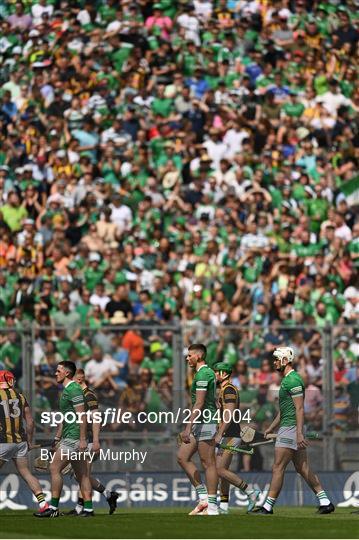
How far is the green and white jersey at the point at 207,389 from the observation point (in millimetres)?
20047

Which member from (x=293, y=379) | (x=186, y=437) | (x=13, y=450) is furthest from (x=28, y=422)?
(x=293, y=379)

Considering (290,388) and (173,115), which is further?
(173,115)

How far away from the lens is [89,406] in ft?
70.5

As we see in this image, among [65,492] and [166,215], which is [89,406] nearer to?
[65,492]

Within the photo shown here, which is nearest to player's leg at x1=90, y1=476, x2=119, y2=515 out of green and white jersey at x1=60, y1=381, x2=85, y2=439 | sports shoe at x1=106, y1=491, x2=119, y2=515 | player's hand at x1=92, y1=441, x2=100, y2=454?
sports shoe at x1=106, y1=491, x2=119, y2=515

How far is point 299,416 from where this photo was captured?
64.8 ft

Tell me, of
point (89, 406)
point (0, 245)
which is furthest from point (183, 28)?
point (89, 406)

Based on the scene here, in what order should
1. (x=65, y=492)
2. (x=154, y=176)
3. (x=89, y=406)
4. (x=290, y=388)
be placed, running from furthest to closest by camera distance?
(x=154, y=176), (x=65, y=492), (x=89, y=406), (x=290, y=388)

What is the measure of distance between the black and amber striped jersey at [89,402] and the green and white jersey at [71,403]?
1.46 feet

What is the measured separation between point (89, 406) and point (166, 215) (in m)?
8.01

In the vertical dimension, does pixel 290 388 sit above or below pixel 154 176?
above

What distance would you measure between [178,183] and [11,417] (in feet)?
32.5

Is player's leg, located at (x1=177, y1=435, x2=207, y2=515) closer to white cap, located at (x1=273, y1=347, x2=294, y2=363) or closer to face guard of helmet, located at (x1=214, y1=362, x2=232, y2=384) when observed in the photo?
face guard of helmet, located at (x1=214, y1=362, x2=232, y2=384)

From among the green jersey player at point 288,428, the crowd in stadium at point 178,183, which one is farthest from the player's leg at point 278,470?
the crowd in stadium at point 178,183
